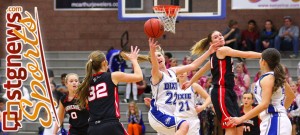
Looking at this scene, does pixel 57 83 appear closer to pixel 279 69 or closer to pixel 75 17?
pixel 75 17

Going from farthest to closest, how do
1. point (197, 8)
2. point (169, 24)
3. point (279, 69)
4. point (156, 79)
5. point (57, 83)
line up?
point (57, 83), point (197, 8), point (169, 24), point (156, 79), point (279, 69)

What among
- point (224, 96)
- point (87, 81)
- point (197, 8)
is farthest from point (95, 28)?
point (87, 81)

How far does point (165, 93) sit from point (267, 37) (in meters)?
8.90

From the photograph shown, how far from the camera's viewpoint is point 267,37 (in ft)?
58.9

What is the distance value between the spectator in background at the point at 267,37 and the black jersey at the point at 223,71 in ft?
26.7

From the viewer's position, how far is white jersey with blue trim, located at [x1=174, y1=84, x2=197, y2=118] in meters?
10.8

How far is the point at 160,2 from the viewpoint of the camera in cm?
1428

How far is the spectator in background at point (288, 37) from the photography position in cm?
1784

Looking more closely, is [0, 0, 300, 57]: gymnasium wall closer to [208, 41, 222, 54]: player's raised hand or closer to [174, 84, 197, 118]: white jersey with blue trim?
[174, 84, 197, 118]: white jersey with blue trim

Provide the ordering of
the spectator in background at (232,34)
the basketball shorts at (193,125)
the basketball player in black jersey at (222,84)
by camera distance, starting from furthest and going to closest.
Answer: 1. the spectator in background at (232,34)
2. the basketball shorts at (193,125)
3. the basketball player in black jersey at (222,84)

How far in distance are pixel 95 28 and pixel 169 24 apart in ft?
21.1

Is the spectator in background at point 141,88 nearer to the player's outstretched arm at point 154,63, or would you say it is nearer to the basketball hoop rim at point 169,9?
the basketball hoop rim at point 169,9

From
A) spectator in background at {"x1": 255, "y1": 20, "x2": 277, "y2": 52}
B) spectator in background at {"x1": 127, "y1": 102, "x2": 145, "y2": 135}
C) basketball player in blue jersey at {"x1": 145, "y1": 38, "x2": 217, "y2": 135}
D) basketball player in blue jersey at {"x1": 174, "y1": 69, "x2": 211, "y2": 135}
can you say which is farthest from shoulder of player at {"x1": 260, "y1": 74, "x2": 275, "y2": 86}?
spectator in background at {"x1": 255, "y1": 20, "x2": 277, "y2": 52}

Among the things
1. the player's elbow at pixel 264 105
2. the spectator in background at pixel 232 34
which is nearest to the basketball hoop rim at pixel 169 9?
the spectator in background at pixel 232 34
